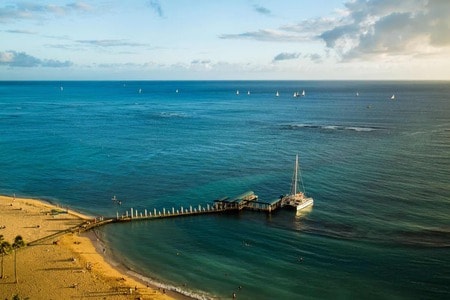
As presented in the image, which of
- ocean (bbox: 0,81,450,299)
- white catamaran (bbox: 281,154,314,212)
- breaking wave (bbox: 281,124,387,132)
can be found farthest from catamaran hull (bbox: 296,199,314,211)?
breaking wave (bbox: 281,124,387,132)

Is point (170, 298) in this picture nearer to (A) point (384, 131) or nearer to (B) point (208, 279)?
(B) point (208, 279)

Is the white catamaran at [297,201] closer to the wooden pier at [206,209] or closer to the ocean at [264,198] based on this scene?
the wooden pier at [206,209]

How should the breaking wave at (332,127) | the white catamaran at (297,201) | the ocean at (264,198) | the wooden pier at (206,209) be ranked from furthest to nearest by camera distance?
1. the breaking wave at (332,127)
2. the white catamaran at (297,201)
3. the wooden pier at (206,209)
4. the ocean at (264,198)

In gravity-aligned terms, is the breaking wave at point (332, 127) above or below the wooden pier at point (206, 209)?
above

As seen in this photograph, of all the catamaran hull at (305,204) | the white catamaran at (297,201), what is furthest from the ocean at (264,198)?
the white catamaran at (297,201)

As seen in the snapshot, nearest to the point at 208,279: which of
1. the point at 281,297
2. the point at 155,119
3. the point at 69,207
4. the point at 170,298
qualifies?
the point at 170,298

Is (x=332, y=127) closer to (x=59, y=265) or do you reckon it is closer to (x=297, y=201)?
(x=297, y=201)
